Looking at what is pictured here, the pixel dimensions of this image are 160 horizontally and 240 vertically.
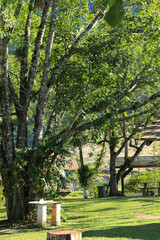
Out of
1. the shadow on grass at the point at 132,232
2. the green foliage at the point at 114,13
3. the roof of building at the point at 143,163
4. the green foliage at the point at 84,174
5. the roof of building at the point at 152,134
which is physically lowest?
the shadow on grass at the point at 132,232

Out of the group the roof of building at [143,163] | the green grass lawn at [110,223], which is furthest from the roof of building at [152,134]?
the roof of building at [143,163]

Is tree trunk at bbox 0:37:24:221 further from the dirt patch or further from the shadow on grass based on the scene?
the dirt patch

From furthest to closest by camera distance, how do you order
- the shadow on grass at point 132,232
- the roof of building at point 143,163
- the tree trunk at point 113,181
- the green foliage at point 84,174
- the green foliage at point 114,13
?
the green foliage at point 84,174 < the roof of building at point 143,163 < the tree trunk at point 113,181 < the shadow on grass at point 132,232 < the green foliage at point 114,13

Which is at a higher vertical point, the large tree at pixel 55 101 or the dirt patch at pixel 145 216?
the large tree at pixel 55 101

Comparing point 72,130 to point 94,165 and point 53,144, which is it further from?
point 94,165

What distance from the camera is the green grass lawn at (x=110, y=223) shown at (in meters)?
9.11

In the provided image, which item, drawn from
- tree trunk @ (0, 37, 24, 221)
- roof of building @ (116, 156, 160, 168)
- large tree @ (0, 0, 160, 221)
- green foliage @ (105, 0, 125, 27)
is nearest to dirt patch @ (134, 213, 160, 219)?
large tree @ (0, 0, 160, 221)

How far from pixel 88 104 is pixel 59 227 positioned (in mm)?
3998

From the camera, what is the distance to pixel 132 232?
9.42m

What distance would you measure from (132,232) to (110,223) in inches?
81.7

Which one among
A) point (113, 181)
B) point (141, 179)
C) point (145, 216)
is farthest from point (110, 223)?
point (141, 179)

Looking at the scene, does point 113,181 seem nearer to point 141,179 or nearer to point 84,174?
point 84,174

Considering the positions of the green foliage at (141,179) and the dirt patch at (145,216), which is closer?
the dirt patch at (145,216)

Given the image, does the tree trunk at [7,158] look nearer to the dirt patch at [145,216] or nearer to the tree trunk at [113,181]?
the dirt patch at [145,216]
